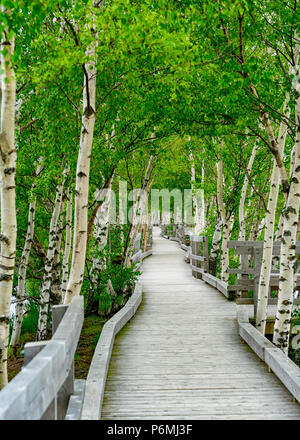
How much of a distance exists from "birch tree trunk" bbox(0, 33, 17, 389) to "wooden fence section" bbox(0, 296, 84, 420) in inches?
78.8

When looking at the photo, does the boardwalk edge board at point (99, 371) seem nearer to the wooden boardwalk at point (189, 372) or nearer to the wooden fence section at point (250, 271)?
the wooden boardwalk at point (189, 372)

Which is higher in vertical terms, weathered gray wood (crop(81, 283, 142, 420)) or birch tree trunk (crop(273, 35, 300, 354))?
birch tree trunk (crop(273, 35, 300, 354))

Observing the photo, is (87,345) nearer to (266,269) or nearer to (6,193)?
(266,269)

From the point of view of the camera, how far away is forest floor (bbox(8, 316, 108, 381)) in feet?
26.1

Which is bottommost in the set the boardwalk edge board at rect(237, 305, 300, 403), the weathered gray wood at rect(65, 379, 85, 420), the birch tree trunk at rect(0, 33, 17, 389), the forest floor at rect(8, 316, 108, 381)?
the forest floor at rect(8, 316, 108, 381)

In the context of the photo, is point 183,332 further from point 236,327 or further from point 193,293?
point 193,293

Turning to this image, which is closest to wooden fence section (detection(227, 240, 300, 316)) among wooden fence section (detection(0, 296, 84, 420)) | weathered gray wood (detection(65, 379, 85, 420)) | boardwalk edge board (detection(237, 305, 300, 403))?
boardwalk edge board (detection(237, 305, 300, 403))

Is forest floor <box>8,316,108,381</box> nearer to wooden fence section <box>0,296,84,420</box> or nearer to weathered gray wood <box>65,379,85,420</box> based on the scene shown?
weathered gray wood <box>65,379,85,420</box>

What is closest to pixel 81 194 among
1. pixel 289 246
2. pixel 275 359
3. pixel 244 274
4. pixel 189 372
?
pixel 189 372

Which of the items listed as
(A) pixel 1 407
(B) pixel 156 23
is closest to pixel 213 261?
(B) pixel 156 23

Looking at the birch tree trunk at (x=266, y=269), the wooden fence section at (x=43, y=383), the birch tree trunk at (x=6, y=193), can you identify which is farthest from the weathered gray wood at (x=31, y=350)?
the birch tree trunk at (x=266, y=269)

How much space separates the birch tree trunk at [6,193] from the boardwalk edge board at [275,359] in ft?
11.0

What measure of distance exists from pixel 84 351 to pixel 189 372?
13.3ft
